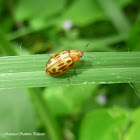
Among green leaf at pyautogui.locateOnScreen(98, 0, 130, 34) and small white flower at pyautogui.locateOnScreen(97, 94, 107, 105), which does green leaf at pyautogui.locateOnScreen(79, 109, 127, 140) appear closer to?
small white flower at pyautogui.locateOnScreen(97, 94, 107, 105)

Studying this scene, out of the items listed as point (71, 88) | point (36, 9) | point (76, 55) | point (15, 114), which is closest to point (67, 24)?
point (36, 9)

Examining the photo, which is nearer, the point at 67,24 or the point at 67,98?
the point at 67,98

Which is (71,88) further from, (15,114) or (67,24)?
(67,24)

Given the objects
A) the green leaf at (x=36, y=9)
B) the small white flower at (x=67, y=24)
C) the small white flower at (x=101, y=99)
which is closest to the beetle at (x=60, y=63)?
the small white flower at (x=101, y=99)

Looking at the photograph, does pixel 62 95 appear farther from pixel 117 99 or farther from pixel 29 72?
pixel 29 72

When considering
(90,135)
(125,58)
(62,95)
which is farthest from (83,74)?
(62,95)

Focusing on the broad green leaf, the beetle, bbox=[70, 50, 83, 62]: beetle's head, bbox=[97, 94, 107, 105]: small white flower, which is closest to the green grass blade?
the beetle
